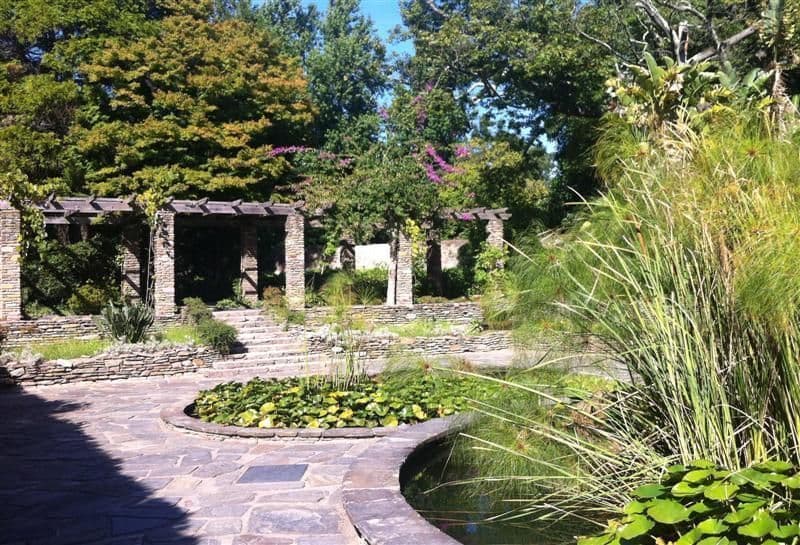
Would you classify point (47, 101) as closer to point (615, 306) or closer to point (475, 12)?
point (475, 12)

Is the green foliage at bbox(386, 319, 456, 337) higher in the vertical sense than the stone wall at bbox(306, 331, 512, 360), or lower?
higher

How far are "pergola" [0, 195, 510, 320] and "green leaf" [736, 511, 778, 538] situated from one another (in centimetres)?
1416

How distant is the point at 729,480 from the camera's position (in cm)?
253

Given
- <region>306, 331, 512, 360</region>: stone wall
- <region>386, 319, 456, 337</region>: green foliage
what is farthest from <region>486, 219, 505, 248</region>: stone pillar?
<region>306, 331, 512, 360</region>: stone wall

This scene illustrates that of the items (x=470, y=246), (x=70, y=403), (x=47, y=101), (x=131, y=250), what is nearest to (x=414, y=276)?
(x=470, y=246)

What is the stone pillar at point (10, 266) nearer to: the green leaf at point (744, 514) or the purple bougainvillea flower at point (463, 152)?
the purple bougainvillea flower at point (463, 152)

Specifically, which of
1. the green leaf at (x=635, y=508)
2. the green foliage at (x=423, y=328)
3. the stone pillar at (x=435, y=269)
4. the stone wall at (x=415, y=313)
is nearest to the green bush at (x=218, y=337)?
the stone wall at (x=415, y=313)

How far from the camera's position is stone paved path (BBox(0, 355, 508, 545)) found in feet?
12.8

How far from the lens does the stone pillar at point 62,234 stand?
18445mm

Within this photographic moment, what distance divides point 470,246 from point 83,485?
60.2 ft

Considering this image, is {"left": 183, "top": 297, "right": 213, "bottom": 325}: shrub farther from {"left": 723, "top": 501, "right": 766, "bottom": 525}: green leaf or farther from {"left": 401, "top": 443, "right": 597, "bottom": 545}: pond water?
{"left": 723, "top": 501, "right": 766, "bottom": 525}: green leaf

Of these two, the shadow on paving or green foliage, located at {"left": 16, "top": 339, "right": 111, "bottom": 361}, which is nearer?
the shadow on paving

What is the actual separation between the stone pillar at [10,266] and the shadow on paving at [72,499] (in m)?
7.54

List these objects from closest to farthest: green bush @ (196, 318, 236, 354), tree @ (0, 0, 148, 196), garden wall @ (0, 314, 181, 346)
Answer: green bush @ (196, 318, 236, 354), garden wall @ (0, 314, 181, 346), tree @ (0, 0, 148, 196)
